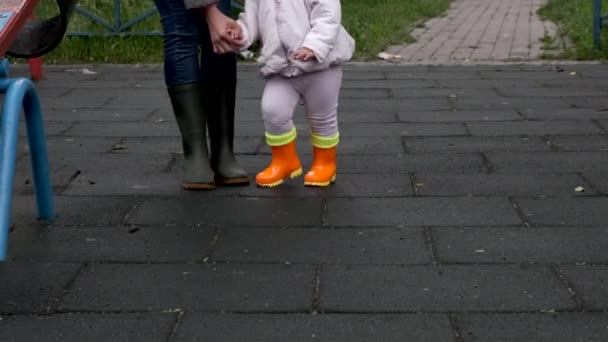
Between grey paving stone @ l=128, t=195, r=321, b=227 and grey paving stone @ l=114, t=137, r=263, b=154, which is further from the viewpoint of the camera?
grey paving stone @ l=114, t=137, r=263, b=154

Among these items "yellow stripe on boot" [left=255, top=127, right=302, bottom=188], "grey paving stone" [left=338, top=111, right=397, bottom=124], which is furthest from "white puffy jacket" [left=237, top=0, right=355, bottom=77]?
"grey paving stone" [left=338, top=111, right=397, bottom=124]

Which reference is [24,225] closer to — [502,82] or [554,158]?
[554,158]

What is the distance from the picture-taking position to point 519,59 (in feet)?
30.6

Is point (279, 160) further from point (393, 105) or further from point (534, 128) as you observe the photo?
point (393, 105)

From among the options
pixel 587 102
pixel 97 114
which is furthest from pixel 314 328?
pixel 587 102

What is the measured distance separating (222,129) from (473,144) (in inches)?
58.4

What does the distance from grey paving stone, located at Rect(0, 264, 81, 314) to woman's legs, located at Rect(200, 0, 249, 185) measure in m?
1.26

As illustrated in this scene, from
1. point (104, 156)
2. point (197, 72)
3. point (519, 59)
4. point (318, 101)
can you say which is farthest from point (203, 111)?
point (519, 59)

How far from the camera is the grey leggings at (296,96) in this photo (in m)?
4.73

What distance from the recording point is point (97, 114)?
683 cm

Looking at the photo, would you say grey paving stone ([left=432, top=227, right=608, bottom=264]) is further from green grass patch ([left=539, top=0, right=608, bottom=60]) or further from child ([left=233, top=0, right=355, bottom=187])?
green grass patch ([left=539, top=0, right=608, bottom=60])

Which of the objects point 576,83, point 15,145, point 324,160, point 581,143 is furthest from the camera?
point 576,83

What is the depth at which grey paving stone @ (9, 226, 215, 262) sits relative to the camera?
3.82m

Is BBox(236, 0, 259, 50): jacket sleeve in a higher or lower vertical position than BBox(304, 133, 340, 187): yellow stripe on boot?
higher
